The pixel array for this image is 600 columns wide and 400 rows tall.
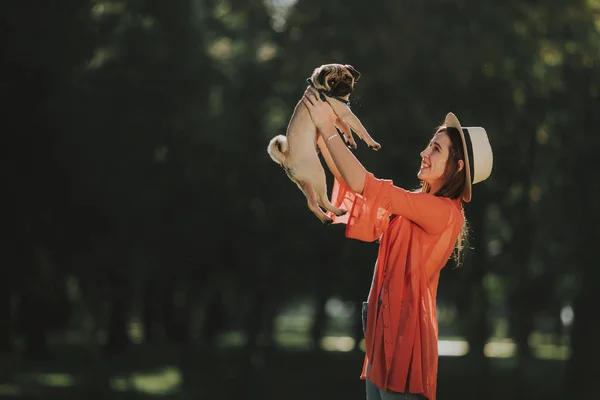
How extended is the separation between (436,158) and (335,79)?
0.60 metres

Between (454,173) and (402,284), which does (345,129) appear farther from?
(402,284)

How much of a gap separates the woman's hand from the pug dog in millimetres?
28

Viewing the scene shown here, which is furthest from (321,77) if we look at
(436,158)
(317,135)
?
(436,158)

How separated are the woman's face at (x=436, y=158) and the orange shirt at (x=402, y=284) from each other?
→ 0.56 ft

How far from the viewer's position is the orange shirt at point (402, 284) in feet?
15.6

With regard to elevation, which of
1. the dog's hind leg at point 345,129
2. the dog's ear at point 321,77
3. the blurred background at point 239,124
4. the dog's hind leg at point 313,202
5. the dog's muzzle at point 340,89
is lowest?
the dog's hind leg at point 313,202

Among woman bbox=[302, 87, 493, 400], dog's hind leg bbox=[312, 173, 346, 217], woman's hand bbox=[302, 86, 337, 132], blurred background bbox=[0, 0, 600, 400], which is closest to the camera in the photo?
woman bbox=[302, 87, 493, 400]

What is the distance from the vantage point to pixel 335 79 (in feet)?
16.0

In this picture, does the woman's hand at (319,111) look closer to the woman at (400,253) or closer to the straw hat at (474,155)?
the woman at (400,253)

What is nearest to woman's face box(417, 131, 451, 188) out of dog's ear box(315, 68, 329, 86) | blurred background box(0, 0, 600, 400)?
dog's ear box(315, 68, 329, 86)

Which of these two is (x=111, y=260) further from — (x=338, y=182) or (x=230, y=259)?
(x=338, y=182)

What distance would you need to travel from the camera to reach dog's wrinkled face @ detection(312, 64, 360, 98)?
488 cm

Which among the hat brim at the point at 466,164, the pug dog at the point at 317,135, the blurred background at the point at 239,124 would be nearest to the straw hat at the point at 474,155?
the hat brim at the point at 466,164

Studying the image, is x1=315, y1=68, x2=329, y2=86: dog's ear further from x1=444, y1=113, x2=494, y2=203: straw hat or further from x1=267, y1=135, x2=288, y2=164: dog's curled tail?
x1=444, y1=113, x2=494, y2=203: straw hat
